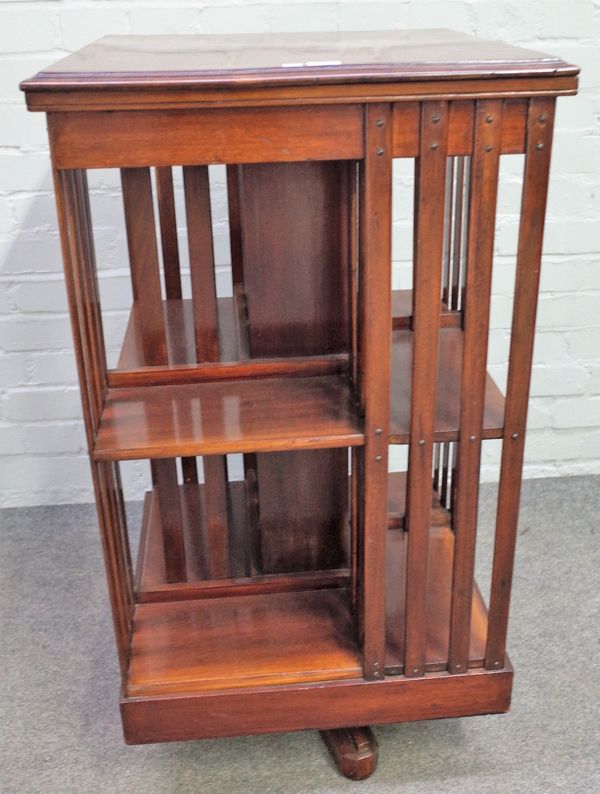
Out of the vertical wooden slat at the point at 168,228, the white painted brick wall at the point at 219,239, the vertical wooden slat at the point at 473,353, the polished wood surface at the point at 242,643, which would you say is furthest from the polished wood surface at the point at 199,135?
the white painted brick wall at the point at 219,239

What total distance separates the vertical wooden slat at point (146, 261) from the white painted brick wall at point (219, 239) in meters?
0.56

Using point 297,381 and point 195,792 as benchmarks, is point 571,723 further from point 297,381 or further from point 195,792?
point 297,381

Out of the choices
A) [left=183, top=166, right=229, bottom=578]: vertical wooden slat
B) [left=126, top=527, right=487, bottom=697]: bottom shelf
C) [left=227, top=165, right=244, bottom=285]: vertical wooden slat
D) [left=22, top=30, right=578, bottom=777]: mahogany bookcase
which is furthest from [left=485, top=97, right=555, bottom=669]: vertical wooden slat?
[left=227, top=165, right=244, bottom=285]: vertical wooden slat

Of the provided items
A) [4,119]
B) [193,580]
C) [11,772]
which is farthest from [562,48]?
[11,772]

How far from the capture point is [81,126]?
0.97m

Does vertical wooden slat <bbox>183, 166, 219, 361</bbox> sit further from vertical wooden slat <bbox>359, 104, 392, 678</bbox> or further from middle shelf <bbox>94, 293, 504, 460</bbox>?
vertical wooden slat <bbox>359, 104, 392, 678</bbox>

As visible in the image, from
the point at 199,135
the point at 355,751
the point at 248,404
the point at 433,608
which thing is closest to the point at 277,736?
the point at 355,751

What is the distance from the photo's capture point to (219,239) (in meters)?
1.87

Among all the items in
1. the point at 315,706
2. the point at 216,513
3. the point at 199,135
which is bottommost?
the point at 315,706

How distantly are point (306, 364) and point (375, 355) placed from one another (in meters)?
0.19

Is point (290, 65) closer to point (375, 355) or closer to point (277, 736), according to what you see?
point (375, 355)

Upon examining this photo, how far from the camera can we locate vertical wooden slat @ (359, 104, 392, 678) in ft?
3.33

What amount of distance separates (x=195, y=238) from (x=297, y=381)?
240 millimetres

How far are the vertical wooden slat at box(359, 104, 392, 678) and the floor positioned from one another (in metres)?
0.24
